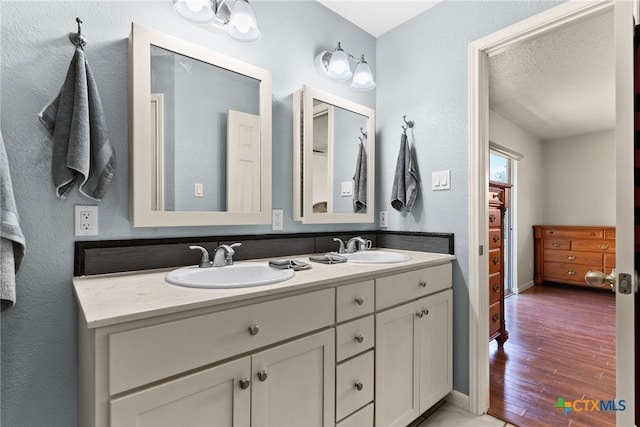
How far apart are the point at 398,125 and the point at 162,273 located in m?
1.66

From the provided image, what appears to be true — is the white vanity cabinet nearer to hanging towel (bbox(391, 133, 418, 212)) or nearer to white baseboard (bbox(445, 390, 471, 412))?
white baseboard (bbox(445, 390, 471, 412))

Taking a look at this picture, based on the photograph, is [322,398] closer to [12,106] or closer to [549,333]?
[12,106]

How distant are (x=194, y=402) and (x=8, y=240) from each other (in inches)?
28.9

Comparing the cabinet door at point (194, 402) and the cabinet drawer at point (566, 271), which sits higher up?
the cabinet door at point (194, 402)

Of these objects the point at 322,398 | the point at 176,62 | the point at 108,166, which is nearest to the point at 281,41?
the point at 176,62

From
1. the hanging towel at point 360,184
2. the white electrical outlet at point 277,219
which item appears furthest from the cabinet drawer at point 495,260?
the white electrical outlet at point 277,219

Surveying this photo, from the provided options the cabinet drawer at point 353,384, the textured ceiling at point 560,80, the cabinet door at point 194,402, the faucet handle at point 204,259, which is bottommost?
the cabinet drawer at point 353,384

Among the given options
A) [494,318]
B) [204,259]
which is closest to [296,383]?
[204,259]

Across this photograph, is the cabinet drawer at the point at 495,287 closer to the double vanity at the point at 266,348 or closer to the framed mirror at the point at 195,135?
the double vanity at the point at 266,348

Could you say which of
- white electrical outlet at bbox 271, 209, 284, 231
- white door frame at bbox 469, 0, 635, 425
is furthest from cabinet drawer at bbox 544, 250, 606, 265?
white electrical outlet at bbox 271, 209, 284, 231

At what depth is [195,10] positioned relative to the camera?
4.54 ft

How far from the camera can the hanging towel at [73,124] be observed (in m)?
1.12

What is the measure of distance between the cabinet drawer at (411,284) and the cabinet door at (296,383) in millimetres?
321

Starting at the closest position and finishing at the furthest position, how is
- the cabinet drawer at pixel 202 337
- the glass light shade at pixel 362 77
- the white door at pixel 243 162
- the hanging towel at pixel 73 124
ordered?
the cabinet drawer at pixel 202 337 → the hanging towel at pixel 73 124 → the white door at pixel 243 162 → the glass light shade at pixel 362 77
